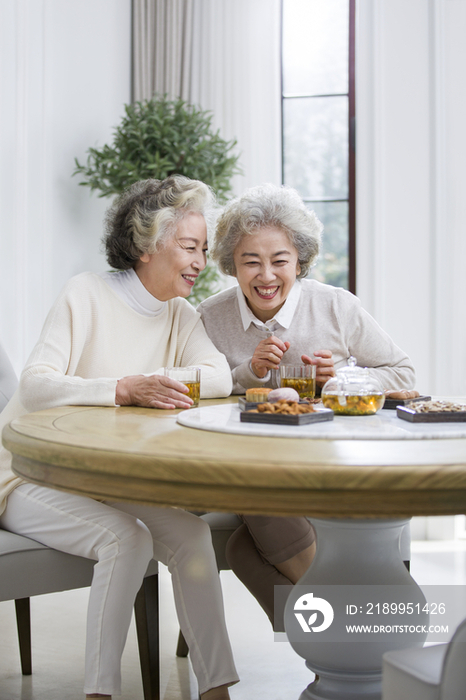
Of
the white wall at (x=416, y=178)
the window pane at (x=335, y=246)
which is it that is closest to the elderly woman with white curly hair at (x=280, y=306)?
the white wall at (x=416, y=178)

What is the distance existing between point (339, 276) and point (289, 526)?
100 inches

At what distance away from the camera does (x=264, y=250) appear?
6.95 feet

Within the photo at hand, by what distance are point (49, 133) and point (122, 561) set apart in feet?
8.39

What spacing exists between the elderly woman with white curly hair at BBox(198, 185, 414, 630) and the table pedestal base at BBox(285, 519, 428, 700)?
0.71 meters

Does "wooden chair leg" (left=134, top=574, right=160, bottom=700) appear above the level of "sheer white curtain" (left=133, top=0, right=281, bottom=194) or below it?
below

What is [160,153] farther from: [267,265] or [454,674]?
[454,674]

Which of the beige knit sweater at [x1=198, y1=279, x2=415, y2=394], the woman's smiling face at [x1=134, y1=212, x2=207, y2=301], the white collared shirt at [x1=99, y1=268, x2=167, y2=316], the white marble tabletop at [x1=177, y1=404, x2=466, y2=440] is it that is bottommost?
the white marble tabletop at [x1=177, y1=404, x2=466, y2=440]

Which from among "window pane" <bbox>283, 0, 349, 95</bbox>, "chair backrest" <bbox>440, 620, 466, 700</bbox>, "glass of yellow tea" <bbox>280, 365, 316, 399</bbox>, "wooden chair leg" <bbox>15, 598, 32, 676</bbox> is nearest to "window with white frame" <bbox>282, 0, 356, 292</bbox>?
"window pane" <bbox>283, 0, 349, 95</bbox>

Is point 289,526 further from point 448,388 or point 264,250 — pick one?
point 448,388

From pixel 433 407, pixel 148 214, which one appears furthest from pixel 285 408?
pixel 148 214

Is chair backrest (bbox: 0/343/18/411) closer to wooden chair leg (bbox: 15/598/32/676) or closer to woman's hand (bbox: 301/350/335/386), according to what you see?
wooden chair leg (bbox: 15/598/32/676)

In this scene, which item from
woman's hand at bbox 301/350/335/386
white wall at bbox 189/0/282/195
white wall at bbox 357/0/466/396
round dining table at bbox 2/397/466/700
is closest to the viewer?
round dining table at bbox 2/397/466/700

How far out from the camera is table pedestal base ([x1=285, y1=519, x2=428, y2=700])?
53.3 inches

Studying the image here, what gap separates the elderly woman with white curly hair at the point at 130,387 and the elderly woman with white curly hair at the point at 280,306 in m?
0.13
